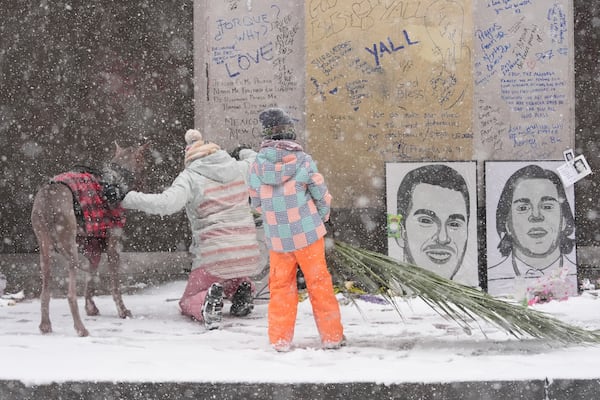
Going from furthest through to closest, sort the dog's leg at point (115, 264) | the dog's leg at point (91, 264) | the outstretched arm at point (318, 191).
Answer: the dog's leg at point (91, 264)
the dog's leg at point (115, 264)
the outstretched arm at point (318, 191)

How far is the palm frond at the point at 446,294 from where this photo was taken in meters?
4.49

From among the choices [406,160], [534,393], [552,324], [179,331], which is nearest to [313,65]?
[406,160]

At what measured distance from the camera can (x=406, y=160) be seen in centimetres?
709

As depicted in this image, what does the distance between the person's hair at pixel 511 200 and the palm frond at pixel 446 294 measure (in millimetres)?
1677

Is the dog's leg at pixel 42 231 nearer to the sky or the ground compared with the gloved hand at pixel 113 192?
nearer to the ground

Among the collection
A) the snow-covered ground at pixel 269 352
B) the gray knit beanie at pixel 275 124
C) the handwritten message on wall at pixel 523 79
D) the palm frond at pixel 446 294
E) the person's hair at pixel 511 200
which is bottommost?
the snow-covered ground at pixel 269 352

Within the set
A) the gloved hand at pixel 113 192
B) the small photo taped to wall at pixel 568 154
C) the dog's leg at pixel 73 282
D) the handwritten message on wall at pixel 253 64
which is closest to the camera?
the dog's leg at pixel 73 282

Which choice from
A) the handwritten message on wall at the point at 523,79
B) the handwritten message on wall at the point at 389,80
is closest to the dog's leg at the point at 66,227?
the handwritten message on wall at the point at 389,80

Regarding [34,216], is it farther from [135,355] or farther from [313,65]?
[313,65]

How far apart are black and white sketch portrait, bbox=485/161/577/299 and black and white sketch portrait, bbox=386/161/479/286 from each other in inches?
7.7

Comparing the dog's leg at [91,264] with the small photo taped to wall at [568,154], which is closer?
the dog's leg at [91,264]

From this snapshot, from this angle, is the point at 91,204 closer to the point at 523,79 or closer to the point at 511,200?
the point at 511,200

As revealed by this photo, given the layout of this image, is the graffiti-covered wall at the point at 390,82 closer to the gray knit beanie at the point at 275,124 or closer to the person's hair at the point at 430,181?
the person's hair at the point at 430,181

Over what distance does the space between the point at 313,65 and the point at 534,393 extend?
14.1ft
